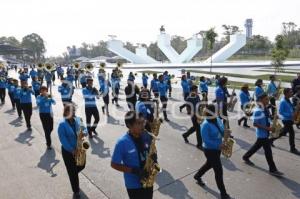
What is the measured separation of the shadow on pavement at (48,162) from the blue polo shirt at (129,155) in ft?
11.6

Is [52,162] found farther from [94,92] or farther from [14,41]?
[14,41]

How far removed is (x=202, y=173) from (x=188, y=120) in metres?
6.05

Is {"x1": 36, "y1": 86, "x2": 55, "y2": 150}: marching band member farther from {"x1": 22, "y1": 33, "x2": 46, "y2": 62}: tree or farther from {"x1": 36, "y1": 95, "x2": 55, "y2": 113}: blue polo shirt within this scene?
{"x1": 22, "y1": 33, "x2": 46, "y2": 62}: tree

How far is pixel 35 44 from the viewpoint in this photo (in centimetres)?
11525

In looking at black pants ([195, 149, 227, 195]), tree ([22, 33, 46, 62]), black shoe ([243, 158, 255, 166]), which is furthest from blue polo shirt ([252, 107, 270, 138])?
tree ([22, 33, 46, 62])

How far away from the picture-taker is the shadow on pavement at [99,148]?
8.16 meters

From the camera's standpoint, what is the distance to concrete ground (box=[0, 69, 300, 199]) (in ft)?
19.3

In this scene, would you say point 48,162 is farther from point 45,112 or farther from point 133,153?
point 133,153

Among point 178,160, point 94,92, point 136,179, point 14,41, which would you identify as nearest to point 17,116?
point 94,92

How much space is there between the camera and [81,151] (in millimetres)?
5281

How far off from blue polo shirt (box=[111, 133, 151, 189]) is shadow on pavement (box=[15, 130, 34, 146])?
629 cm

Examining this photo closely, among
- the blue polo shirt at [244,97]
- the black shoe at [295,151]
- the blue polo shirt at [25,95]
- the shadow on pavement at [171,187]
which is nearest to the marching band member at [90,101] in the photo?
the blue polo shirt at [25,95]

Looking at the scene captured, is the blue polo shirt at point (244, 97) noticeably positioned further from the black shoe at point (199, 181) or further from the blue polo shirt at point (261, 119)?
the black shoe at point (199, 181)

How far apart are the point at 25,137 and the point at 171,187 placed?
5921mm
